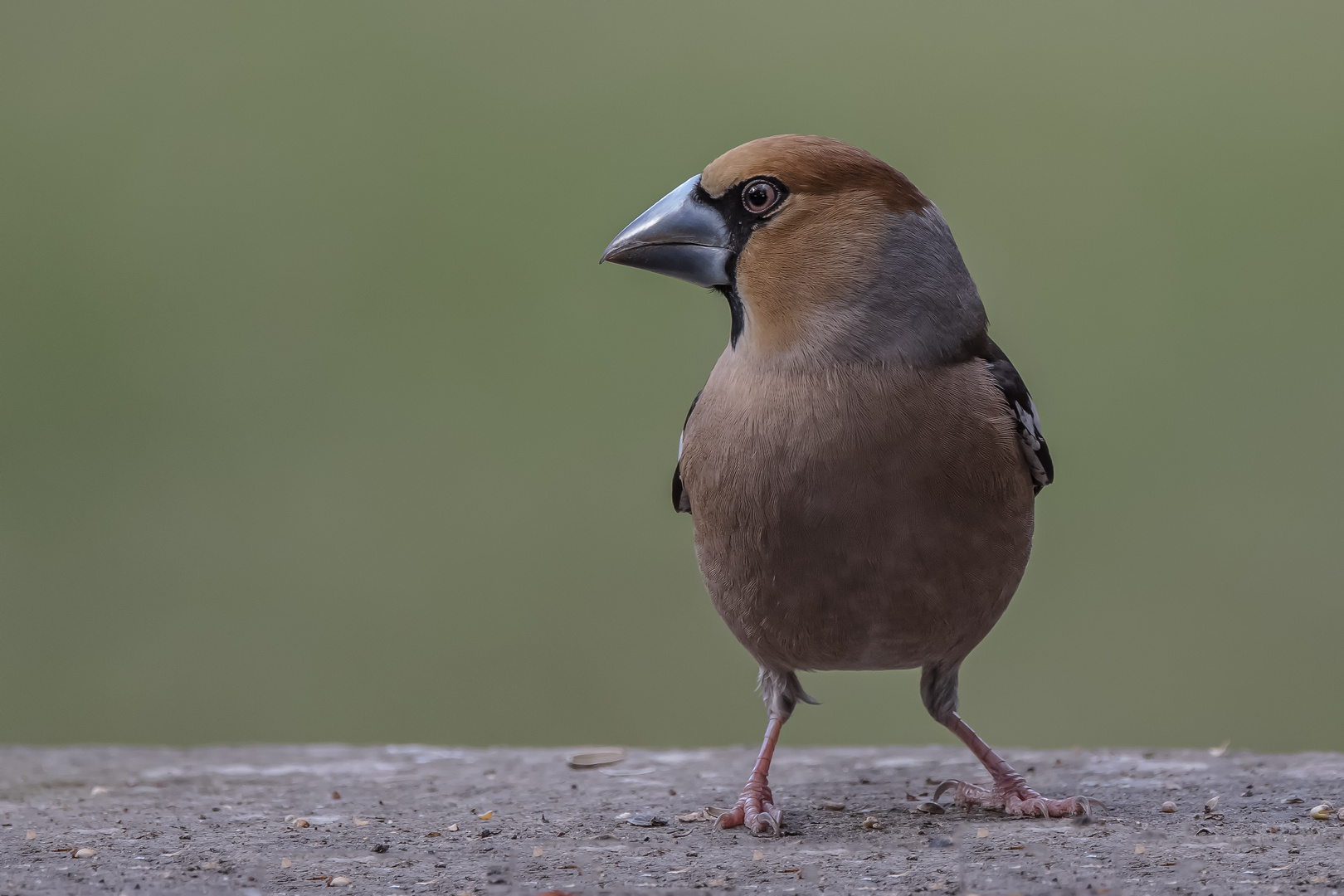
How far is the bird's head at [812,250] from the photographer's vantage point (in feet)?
14.2

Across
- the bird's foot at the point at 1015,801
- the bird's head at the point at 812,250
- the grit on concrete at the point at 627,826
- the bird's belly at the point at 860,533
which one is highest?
the bird's head at the point at 812,250

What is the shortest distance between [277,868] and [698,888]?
1.29m

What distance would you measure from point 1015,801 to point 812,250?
2118mm

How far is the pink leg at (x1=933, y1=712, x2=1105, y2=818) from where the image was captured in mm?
4805

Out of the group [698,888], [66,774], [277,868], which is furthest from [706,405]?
[66,774]

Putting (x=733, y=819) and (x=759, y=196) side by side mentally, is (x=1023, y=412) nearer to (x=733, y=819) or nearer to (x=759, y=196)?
(x=759, y=196)

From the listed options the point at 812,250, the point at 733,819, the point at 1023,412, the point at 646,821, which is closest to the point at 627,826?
the point at 646,821

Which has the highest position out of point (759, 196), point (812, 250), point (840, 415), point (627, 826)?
point (759, 196)

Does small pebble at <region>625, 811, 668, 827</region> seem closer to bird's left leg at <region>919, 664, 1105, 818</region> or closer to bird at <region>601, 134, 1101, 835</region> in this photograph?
bird at <region>601, 134, 1101, 835</region>

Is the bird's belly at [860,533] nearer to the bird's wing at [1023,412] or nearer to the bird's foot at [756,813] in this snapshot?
the bird's wing at [1023,412]

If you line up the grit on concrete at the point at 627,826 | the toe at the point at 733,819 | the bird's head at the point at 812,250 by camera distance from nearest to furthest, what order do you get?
the grit on concrete at the point at 627,826 < the bird's head at the point at 812,250 < the toe at the point at 733,819

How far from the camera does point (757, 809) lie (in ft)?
15.4

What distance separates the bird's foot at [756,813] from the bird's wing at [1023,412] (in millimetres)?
1415

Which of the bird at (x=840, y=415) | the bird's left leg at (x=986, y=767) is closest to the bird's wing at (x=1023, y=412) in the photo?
the bird at (x=840, y=415)
